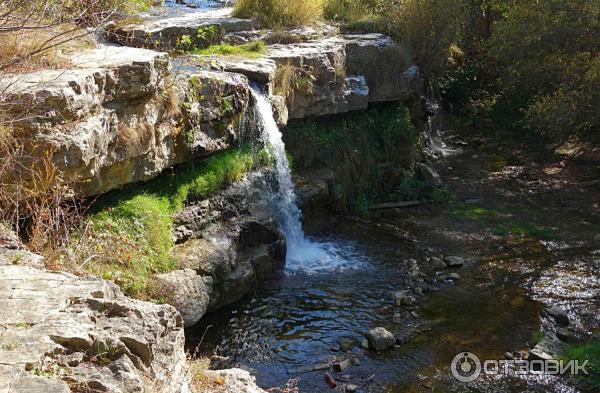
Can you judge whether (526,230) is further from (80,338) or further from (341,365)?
(80,338)

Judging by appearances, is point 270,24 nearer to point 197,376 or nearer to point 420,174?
point 420,174

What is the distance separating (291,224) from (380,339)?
3218 millimetres

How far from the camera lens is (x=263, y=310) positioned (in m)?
8.32

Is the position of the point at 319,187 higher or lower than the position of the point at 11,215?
lower

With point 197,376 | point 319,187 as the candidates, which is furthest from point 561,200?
point 197,376

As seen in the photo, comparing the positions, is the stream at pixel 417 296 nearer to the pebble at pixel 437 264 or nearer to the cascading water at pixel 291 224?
the cascading water at pixel 291 224

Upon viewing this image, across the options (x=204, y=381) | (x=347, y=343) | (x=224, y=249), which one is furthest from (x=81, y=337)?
(x=224, y=249)

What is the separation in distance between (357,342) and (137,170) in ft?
11.3

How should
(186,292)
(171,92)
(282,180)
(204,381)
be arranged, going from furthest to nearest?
1. (282,180)
2. (171,92)
3. (186,292)
4. (204,381)

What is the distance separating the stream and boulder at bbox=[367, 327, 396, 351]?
0.27 ft

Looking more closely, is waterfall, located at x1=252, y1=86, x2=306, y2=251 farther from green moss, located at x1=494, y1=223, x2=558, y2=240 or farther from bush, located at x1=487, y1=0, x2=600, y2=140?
bush, located at x1=487, y1=0, x2=600, y2=140

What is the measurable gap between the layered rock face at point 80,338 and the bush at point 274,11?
29.9ft

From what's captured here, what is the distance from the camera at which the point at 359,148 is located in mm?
12500

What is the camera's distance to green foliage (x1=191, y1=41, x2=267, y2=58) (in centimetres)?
1130
